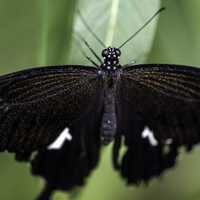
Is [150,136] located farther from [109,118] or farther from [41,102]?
[41,102]

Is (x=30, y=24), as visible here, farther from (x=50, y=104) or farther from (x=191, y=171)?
(x=191, y=171)

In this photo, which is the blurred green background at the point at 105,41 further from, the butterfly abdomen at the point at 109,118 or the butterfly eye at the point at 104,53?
the butterfly abdomen at the point at 109,118

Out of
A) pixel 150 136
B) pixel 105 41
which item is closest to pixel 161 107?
pixel 150 136

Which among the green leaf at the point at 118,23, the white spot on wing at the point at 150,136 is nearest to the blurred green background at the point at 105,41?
the green leaf at the point at 118,23

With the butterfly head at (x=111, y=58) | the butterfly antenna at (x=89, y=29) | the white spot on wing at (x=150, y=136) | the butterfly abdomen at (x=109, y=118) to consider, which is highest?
the butterfly antenna at (x=89, y=29)

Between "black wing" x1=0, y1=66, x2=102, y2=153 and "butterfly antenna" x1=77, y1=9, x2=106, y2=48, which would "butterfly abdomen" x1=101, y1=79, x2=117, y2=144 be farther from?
"butterfly antenna" x1=77, y1=9, x2=106, y2=48
